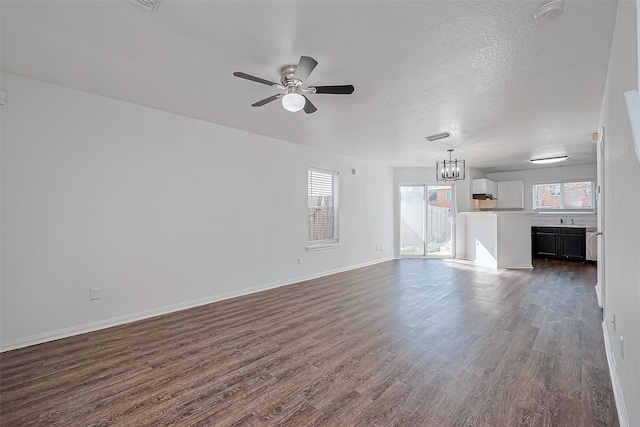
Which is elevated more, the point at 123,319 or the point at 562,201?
the point at 562,201

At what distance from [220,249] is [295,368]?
2400 mm

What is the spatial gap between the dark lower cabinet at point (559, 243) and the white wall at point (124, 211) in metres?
7.12

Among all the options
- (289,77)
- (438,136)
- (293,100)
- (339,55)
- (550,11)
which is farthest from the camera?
(438,136)

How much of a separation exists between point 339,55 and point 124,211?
9.81ft

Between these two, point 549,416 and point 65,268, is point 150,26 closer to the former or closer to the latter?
Result: point 65,268

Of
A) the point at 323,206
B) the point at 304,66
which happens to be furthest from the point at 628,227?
the point at 323,206

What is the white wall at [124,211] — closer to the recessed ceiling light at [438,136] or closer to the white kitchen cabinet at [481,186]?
the recessed ceiling light at [438,136]

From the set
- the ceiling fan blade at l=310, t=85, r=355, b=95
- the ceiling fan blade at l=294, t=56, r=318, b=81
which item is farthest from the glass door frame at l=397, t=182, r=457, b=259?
the ceiling fan blade at l=294, t=56, r=318, b=81

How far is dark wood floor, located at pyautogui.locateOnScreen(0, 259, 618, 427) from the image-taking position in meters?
1.85

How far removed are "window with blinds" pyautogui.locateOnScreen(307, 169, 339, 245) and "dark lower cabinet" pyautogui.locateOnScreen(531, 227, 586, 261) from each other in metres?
5.96

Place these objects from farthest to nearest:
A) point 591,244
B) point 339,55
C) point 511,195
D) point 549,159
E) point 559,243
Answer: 1. point 511,195
2. point 559,243
3. point 591,244
4. point 549,159
5. point 339,55

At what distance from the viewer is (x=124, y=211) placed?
339 cm

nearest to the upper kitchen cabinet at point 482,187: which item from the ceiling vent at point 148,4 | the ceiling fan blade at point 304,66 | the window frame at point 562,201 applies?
the window frame at point 562,201

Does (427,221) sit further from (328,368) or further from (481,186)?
(328,368)
